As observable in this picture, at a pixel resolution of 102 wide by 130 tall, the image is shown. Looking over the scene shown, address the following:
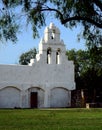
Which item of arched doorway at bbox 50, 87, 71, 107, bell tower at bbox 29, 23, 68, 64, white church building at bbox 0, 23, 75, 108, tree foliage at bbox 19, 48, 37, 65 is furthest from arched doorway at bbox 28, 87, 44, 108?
tree foliage at bbox 19, 48, 37, 65

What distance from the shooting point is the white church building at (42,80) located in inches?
2125

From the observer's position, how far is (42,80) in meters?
56.2

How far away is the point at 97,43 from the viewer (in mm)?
15562

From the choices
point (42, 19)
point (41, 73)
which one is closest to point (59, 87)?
point (41, 73)

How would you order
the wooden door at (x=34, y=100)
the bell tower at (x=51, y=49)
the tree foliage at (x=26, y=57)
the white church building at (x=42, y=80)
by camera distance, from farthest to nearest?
the tree foliage at (x=26, y=57) → the bell tower at (x=51, y=49) → the wooden door at (x=34, y=100) → the white church building at (x=42, y=80)

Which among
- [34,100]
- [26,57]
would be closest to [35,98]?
[34,100]

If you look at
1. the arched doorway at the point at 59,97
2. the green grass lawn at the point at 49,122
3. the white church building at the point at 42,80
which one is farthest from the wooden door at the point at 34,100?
the green grass lawn at the point at 49,122

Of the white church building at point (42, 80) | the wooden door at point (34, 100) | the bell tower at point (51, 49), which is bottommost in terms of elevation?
the wooden door at point (34, 100)

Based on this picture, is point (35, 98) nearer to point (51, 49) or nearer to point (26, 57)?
point (51, 49)

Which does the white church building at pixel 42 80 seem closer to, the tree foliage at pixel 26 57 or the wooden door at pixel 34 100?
the wooden door at pixel 34 100

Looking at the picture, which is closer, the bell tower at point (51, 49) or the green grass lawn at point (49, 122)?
the green grass lawn at point (49, 122)

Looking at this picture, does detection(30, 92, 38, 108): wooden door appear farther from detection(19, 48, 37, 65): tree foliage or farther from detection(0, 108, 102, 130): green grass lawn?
detection(19, 48, 37, 65): tree foliage

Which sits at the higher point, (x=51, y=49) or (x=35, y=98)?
(x=51, y=49)

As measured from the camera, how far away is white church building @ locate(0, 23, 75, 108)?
5397 centimetres
